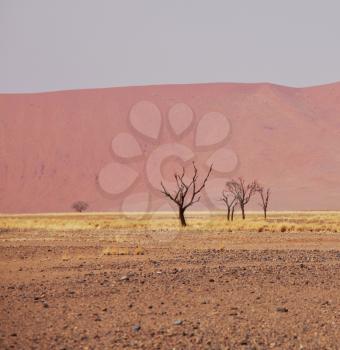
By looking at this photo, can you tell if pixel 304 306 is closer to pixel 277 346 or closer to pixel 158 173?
pixel 277 346

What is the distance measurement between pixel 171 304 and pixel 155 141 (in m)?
145

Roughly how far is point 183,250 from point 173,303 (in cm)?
1232

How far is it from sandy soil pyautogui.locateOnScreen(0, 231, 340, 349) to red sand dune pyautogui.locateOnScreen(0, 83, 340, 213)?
108m

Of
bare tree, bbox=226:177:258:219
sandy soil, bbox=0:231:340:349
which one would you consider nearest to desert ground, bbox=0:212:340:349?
sandy soil, bbox=0:231:340:349

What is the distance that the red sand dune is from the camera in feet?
460

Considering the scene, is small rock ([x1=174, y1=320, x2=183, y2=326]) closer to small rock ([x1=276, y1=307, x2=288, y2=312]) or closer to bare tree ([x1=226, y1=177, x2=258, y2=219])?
small rock ([x1=276, y1=307, x2=288, y2=312])

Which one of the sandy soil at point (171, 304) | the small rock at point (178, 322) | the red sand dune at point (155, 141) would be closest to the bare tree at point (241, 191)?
the red sand dune at point (155, 141)

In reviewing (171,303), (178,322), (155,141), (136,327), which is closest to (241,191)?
(155,141)

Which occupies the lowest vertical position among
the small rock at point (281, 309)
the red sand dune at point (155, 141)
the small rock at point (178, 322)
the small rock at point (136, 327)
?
the small rock at point (136, 327)

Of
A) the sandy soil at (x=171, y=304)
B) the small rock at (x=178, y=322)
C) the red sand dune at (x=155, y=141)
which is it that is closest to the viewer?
the sandy soil at (x=171, y=304)

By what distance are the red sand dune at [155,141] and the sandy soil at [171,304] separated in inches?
4246

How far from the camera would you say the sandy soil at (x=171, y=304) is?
29.7 ft

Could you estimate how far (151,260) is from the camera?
64.4 feet

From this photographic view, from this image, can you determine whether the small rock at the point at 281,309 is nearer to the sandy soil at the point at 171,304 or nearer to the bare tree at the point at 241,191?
the sandy soil at the point at 171,304
